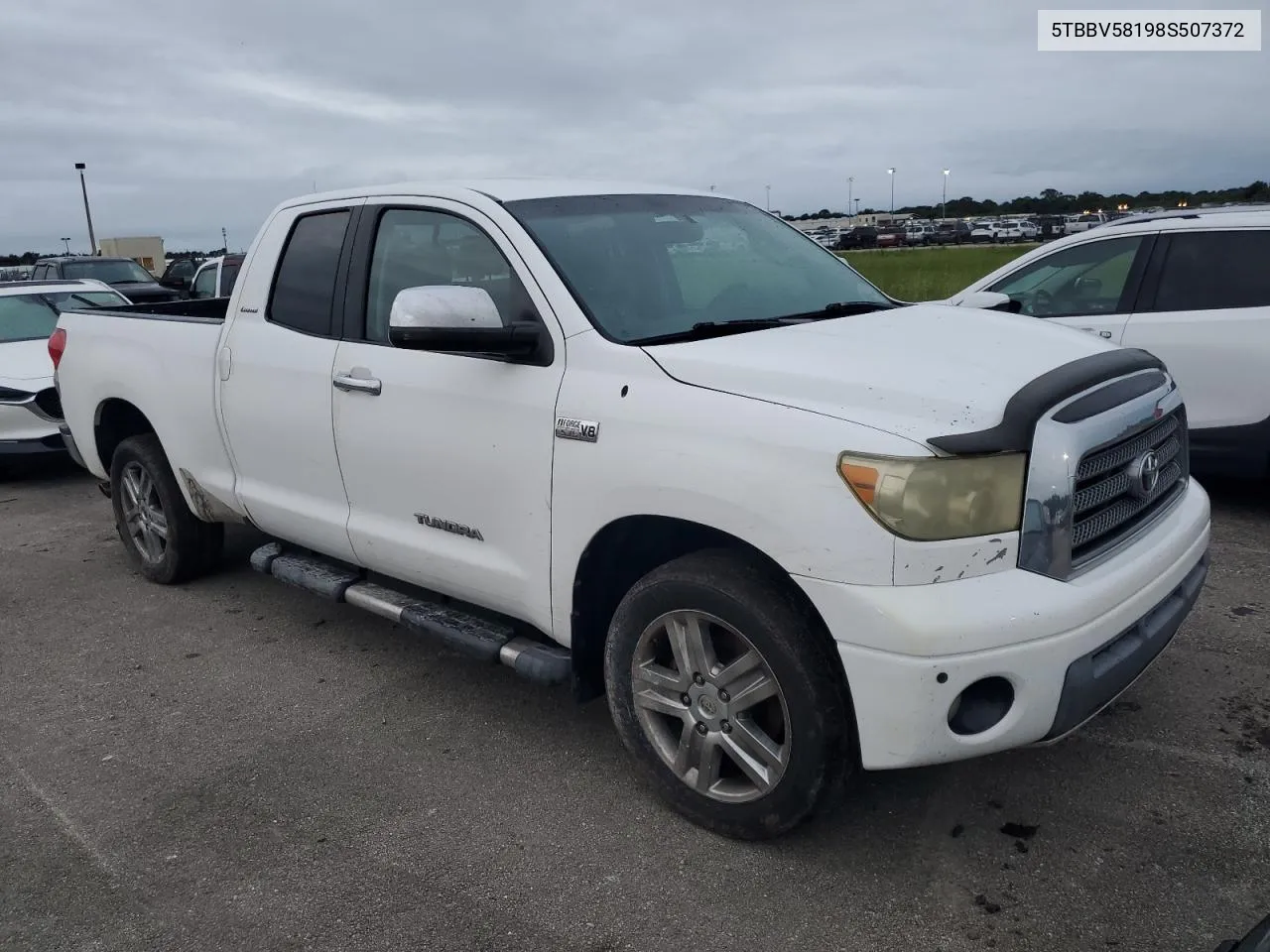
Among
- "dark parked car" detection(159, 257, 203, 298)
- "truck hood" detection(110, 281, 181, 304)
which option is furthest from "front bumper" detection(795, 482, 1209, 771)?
"dark parked car" detection(159, 257, 203, 298)

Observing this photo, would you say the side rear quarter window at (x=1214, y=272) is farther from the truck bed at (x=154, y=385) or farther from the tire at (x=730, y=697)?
the truck bed at (x=154, y=385)

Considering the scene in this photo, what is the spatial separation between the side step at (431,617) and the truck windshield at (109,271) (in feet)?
57.4

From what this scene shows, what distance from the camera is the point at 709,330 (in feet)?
11.5

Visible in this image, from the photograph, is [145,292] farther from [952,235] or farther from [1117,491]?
[952,235]

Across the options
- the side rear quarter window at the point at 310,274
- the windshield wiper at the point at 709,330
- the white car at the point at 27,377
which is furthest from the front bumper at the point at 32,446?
the windshield wiper at the point at 709,330

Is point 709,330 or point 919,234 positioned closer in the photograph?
point 709,330

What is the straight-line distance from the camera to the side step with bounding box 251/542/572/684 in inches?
140

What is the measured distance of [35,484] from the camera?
356 inches

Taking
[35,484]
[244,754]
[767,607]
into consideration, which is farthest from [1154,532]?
[35,484]

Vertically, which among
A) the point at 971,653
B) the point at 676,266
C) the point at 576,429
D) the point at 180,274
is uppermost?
the point at 180,274

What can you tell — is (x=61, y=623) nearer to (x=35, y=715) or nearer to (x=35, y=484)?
(x=35, y=715)

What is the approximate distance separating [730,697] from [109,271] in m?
20.6

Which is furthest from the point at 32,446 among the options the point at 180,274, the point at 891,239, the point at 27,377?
the point at 891,239

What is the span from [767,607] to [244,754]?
7.02 feet
